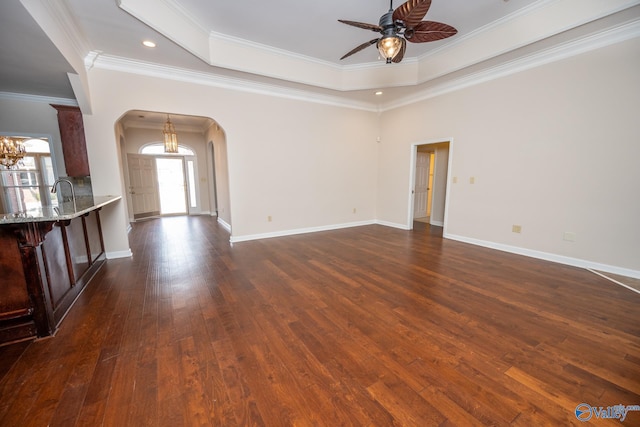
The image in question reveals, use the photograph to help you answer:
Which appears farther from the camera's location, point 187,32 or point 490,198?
point 490,198

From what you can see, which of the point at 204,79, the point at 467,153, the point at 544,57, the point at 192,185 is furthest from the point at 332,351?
the point at 192,185

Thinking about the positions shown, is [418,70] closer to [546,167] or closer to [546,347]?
[546,167]

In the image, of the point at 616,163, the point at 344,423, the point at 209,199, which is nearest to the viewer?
the point at 344,423

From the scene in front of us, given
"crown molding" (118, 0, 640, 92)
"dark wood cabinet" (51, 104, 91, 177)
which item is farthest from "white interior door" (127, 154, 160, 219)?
"crown molding" (118, 0, 640, 92)

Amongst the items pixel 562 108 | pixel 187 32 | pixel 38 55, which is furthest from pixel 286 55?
pixel 562 108

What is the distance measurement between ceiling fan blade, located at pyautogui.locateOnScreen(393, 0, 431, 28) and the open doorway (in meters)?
3.56

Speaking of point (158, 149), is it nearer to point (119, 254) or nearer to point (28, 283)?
point (119, 254)

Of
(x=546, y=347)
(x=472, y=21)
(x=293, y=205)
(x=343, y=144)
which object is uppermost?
(x=472, y=21)

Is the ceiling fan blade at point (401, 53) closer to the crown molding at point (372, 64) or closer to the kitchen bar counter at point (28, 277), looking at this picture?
the crown molding at point (372, 64)

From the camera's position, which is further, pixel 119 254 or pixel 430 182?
pixel 430 182

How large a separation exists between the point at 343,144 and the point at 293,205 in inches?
77.0

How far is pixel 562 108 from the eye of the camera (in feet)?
11.7

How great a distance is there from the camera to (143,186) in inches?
310

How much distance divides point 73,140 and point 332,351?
484cm
